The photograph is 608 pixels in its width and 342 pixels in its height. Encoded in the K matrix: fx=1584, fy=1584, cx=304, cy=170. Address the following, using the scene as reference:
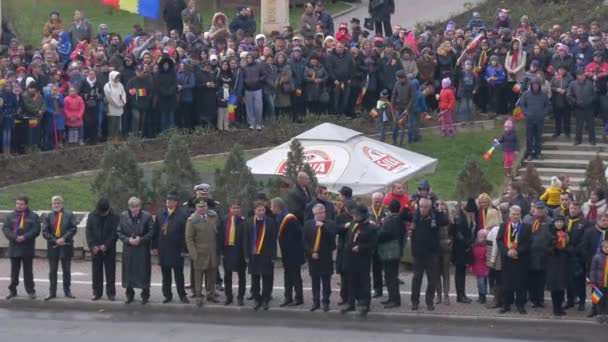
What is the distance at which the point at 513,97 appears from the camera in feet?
107

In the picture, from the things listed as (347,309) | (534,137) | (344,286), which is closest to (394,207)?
(344,286)

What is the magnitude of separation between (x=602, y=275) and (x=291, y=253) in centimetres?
421

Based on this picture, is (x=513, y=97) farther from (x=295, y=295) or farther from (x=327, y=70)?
(x=295, y=295)

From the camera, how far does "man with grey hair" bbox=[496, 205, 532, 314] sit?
20.8 meters

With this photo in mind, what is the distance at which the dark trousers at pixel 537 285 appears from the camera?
21188 millimetres

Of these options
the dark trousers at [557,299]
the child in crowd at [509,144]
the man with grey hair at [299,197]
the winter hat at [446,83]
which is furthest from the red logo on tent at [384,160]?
the winter hat at [446,83]

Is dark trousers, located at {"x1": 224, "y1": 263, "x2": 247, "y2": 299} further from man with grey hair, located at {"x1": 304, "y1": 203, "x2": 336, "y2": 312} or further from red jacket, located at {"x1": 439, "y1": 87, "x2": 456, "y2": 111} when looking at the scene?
red jacket, located at {"x1": 439, "y1": 87, "x2": 456, "y2": 111}

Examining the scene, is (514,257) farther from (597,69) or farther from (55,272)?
(597,69)

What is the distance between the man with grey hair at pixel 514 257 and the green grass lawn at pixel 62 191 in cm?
613

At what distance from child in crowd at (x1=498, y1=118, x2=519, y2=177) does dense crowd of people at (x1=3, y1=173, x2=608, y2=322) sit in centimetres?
Result: 660

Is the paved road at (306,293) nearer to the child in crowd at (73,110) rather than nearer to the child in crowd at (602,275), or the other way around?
the child in crowd at (602,275)

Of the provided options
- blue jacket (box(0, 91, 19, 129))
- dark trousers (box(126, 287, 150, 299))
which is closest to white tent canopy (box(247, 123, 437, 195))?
dark trousers (box(126, 287, 150, 299))

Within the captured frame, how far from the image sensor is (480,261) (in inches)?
843

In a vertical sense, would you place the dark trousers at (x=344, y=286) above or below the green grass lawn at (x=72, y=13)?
below
